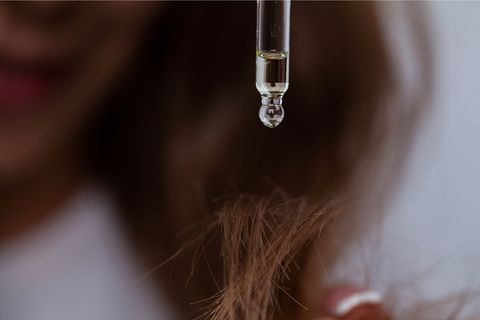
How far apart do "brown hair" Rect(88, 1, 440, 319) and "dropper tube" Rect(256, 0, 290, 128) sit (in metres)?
0.28

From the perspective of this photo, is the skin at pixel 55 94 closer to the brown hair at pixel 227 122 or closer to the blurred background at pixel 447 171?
the brown hair at pixel 227 122

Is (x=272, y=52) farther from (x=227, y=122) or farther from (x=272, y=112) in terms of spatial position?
(x=227, y=122)

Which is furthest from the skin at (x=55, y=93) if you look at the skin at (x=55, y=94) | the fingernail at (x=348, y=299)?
the fingernail at (x=348, y=299)

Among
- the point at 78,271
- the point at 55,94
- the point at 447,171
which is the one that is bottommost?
the point at 78,271

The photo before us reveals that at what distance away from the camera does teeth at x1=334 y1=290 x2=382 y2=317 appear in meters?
0.25

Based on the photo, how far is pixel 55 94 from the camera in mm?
411

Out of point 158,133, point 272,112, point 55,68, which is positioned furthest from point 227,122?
point 272,112

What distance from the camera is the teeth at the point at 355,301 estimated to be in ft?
0.82

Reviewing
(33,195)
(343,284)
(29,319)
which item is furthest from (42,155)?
(343,284)

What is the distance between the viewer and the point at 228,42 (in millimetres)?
416

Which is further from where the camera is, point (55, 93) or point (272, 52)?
point (55, 93)

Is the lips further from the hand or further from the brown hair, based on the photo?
the hand

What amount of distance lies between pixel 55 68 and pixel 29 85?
34 mm

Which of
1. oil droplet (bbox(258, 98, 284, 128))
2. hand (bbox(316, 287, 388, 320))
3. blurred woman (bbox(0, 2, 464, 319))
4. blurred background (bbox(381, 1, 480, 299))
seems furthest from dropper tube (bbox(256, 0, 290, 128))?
blurred background (bbox(381, 1, 480, 299))
